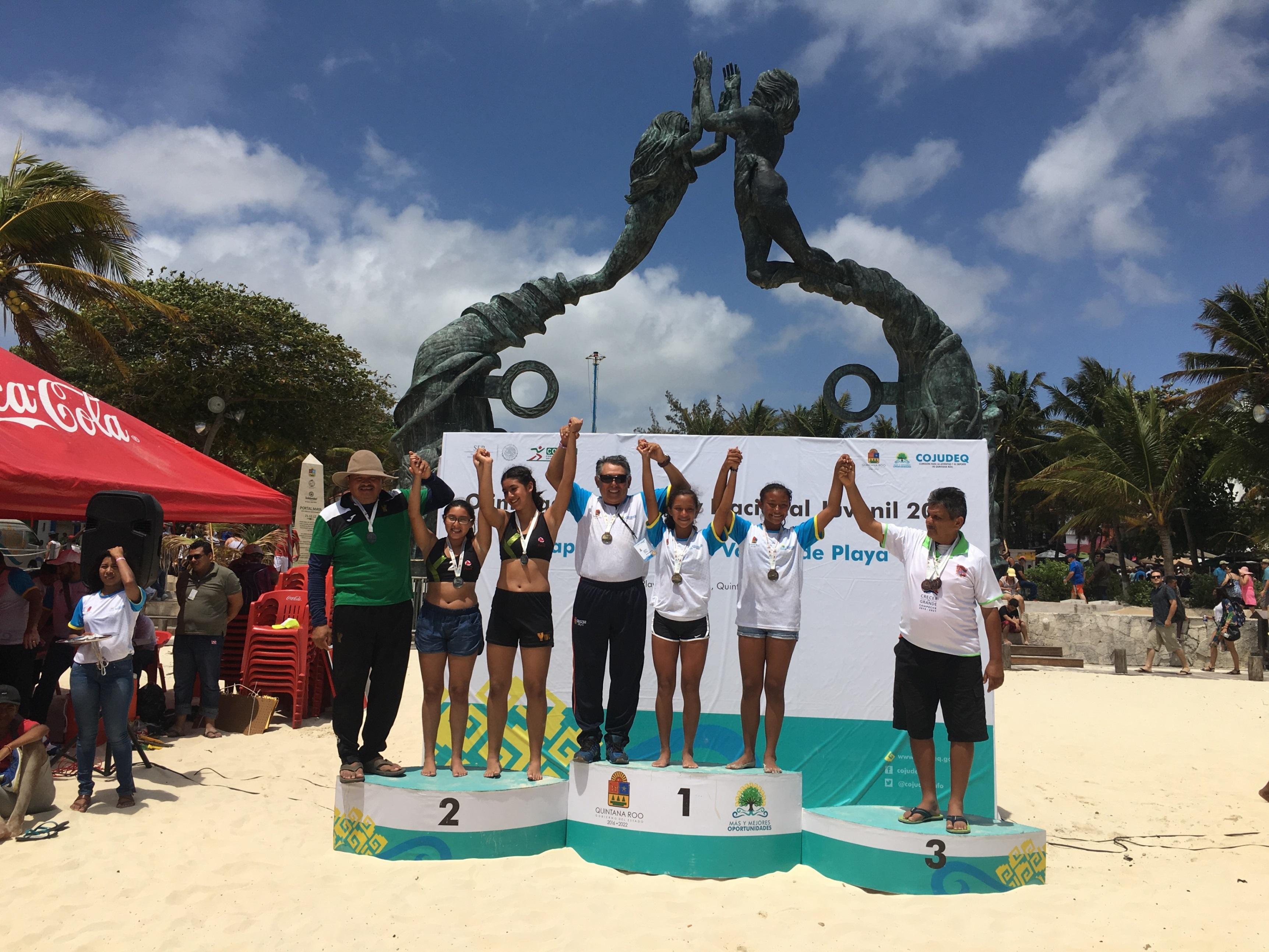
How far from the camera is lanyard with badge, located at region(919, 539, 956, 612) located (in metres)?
4.23

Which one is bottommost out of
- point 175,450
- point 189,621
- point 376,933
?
point 376,933

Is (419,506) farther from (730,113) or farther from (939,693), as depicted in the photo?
(730,113)

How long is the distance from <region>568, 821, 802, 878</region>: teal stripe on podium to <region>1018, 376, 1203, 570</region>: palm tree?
19.1 metres

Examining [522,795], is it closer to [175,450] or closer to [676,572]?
[676,572]

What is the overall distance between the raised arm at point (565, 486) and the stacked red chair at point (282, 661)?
3.92m

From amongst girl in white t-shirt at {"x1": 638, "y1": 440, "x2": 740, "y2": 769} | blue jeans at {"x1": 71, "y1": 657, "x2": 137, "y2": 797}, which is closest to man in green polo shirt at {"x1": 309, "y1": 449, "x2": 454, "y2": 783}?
girl in white t-shirt at {"x1": 638, "y1": 440, "x2": 740, "y2": 769}

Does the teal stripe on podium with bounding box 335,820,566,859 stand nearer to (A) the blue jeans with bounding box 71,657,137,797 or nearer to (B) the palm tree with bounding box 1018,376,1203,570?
(A) the blue jeans with bounding box 71,657,137,797

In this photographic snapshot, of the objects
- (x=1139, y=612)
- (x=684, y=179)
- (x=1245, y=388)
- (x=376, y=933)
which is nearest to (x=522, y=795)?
(x=376, y=933)

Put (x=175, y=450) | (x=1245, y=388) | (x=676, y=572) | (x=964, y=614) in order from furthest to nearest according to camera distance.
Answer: (x=1245, y=388)
(x=175, y=450)
(x=676, y=572)
(x=964, y=614)

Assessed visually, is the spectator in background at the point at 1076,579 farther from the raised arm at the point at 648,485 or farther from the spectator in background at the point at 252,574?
A: the raised arm at the point at 648,485

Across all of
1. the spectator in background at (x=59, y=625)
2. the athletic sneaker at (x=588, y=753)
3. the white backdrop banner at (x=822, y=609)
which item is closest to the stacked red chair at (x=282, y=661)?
the spectator in background at (x=59, y=625)

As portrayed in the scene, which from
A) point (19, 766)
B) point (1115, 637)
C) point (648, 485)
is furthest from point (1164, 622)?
point (19, 766)

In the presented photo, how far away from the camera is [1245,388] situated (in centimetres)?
2072

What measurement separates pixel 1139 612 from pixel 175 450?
14.1 m
